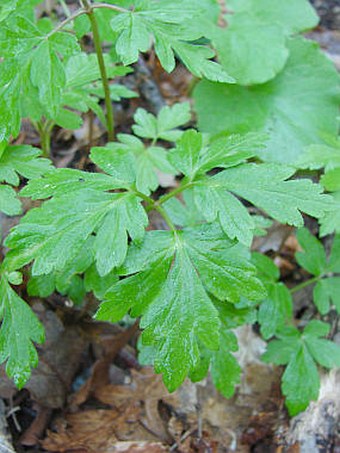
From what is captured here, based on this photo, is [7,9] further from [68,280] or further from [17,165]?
[68,280]

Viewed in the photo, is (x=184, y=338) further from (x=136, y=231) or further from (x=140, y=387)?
(x=140, y=387)

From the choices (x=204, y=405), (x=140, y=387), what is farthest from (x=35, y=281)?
(x=204, y=405)

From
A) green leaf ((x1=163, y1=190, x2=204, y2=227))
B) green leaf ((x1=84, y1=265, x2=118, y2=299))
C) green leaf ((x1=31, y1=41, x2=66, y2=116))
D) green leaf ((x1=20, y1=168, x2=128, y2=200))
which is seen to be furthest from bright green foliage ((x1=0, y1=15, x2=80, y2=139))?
green leaf ((x1=163, y1=190, x2=204, y2=227))

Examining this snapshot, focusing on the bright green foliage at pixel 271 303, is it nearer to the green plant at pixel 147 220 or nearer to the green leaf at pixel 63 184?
the green plant at pixel 147 220

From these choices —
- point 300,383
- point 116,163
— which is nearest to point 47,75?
point 116,163

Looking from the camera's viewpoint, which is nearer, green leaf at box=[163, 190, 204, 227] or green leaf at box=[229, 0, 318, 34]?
green leaf at box=[163, 190, 204, 227]

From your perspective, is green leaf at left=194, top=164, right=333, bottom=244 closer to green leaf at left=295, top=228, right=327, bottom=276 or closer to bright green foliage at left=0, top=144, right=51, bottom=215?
bright green foliage at left=0, top=144, right=51, bottom=215
